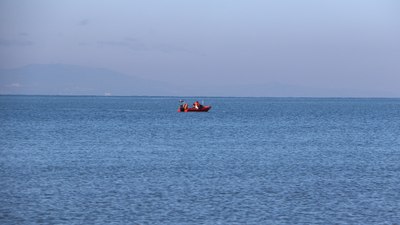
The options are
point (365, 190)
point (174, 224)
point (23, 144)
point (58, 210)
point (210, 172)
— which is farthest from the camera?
point (23, 144)

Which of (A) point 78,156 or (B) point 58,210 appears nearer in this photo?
(B) point 58,210

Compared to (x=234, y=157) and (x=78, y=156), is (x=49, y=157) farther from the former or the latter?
(x=234, y=157)

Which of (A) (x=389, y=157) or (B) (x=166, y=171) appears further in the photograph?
(A) (x=389, y=157)

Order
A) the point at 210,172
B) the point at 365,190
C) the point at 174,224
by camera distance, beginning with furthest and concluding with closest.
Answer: the point at 210,172
the point at 365,190
the point at 174,224

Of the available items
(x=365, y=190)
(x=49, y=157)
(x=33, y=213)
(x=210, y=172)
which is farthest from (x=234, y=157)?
(x=33, y=213)

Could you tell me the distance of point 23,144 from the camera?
63031 mm

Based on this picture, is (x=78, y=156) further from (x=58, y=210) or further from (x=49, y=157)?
(x=58, y=210)

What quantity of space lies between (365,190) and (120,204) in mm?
12352

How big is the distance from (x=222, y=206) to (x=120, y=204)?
4.42m

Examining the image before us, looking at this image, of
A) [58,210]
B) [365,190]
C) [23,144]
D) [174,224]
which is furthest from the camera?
[23,144]

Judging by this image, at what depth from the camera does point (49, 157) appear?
169ft

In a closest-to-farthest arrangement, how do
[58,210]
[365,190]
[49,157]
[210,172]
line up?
[58,210], [365,190], [210,172], [49,157]

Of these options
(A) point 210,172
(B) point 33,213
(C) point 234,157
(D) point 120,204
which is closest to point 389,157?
(C) point 234,157

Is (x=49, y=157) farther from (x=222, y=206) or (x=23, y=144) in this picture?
(x=222, y=206)
